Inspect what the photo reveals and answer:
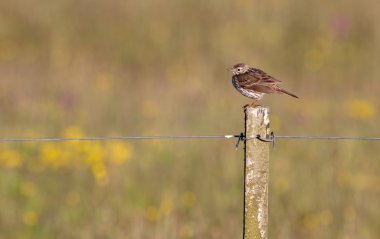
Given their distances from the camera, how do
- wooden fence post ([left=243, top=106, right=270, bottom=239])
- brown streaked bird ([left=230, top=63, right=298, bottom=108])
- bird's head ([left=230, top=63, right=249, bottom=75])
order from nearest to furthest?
wooden fence post ([left=243, top=106, right=270, bottom=239]) → brown streaked bird ([left=230, top=63, right=298, bottom=108]) → bird's head ([left=230, top=63, right=249, bottom=75])

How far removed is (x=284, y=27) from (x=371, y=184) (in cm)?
652

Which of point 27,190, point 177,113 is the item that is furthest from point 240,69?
point 177,113

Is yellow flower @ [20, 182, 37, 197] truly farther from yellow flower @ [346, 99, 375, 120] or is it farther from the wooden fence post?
yellow flower @ [346, 99, 375, 120]

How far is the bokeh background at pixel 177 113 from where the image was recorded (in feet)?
20.0

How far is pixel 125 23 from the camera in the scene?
12867 mm

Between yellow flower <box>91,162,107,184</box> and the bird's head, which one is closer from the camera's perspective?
the bird's head

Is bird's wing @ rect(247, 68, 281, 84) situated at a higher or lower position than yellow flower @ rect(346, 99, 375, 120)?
lower

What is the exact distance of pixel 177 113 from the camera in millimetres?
9016

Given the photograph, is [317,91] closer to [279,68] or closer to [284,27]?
[279,68]

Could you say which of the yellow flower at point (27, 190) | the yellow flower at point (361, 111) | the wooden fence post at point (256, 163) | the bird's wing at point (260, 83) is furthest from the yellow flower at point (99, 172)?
the yellow flower at point (361, 111)

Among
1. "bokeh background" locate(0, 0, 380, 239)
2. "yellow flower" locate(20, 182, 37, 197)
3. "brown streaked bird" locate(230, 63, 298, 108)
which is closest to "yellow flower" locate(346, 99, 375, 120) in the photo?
"bokeh background" locate(0, 0, 380, 239)

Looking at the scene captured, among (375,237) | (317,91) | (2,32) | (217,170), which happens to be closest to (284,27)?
(317,91)

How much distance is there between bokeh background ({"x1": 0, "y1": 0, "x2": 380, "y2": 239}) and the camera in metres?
6.11

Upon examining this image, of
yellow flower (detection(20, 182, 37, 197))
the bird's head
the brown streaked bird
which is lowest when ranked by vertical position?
yellow flower (detection(20, 182, 37, 197))
